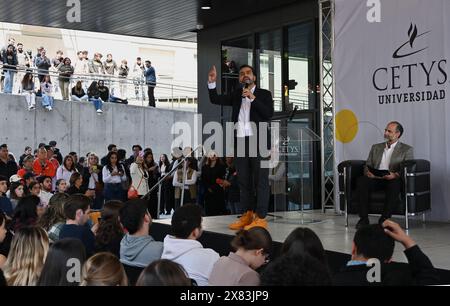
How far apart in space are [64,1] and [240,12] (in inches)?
124

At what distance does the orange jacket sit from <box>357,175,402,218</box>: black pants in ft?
16.4

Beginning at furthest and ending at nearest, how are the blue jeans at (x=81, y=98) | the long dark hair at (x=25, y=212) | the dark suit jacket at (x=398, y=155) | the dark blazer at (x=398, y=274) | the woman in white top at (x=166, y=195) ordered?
the blue jeans at (x=81, y=98) < the woman in white top at (x=166, y=195) < the dark suit jacket at (x=398, y=155) < the long dark hair at (x=25, y=212) < the dark blazer at (x=398, y=274)

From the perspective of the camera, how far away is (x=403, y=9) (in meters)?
7.57

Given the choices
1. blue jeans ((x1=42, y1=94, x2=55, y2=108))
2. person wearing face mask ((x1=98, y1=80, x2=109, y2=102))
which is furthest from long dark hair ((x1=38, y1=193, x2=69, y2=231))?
person wearing face mask ((x1=98, y1=80, x2=109, y2=102))

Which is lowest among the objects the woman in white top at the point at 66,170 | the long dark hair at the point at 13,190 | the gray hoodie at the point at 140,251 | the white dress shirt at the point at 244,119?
the gray hoodie at the point at 140,251

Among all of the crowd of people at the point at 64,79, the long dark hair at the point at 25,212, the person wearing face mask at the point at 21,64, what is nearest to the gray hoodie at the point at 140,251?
the long dark hair at the point at 25,212

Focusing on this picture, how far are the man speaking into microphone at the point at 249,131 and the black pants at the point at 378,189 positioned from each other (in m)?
1.07

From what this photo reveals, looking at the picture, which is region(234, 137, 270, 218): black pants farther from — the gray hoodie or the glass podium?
the gray hoodie

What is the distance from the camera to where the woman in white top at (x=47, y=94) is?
15.2 m

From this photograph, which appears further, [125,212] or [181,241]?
[125,212]

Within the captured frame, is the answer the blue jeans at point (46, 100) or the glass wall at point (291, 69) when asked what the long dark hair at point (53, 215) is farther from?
the blue jeans at point (46, 100)

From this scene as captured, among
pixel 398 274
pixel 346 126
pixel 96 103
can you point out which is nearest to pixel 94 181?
pixel 346 126

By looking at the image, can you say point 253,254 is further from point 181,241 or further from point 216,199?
point 216,199
